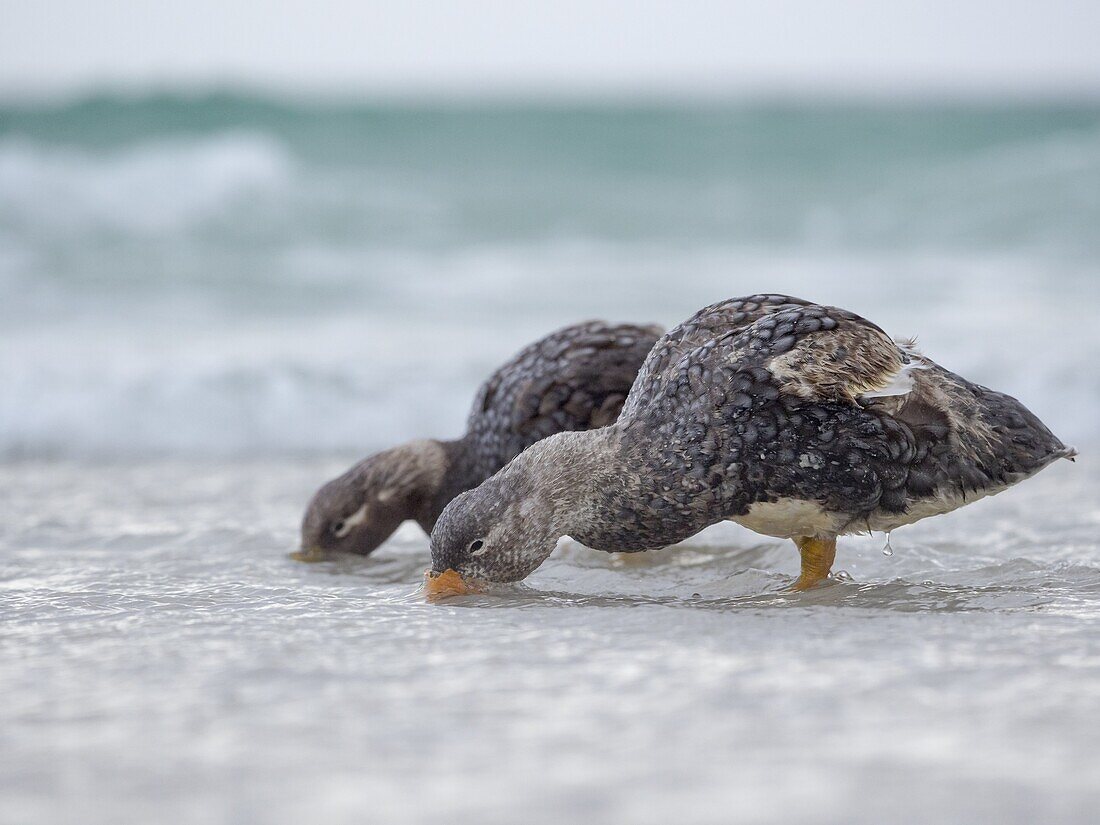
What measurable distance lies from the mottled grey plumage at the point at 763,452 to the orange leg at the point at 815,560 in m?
0.15

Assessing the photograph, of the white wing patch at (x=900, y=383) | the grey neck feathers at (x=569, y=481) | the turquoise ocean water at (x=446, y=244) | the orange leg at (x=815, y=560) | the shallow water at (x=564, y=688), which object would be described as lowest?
the shallow water at (x=564, y=688)

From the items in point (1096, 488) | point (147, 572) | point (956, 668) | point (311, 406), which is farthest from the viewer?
point (311, 406)

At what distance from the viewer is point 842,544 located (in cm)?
539

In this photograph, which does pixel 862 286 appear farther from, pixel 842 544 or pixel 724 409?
pixel 724 409

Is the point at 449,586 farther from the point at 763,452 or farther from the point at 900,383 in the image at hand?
the point at 900,383

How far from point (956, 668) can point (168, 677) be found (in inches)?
81.1

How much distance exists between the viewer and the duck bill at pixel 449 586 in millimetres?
4398

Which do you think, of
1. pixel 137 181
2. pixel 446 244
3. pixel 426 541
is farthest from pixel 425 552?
pixel 137 181

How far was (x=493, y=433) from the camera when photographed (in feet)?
18.0

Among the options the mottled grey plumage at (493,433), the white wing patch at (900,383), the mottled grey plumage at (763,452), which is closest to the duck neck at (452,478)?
the mottled grey plumage at (493,433)

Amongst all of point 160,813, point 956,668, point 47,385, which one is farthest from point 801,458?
point 47,385

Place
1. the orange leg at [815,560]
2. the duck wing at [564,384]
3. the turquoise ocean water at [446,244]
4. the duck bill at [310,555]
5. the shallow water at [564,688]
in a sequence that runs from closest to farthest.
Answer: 1. the shallow water at [564,688]
2. the orange leg at [815,560]
3. the duck wing at [564,384]
4. the duck bill at [310,555]
5. the turquoise ocean water at [446,244]

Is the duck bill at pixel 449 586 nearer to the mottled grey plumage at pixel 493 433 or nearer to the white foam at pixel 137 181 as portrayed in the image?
the mottled grey plumage at pixel 493 433

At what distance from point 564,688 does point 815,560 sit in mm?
1578
